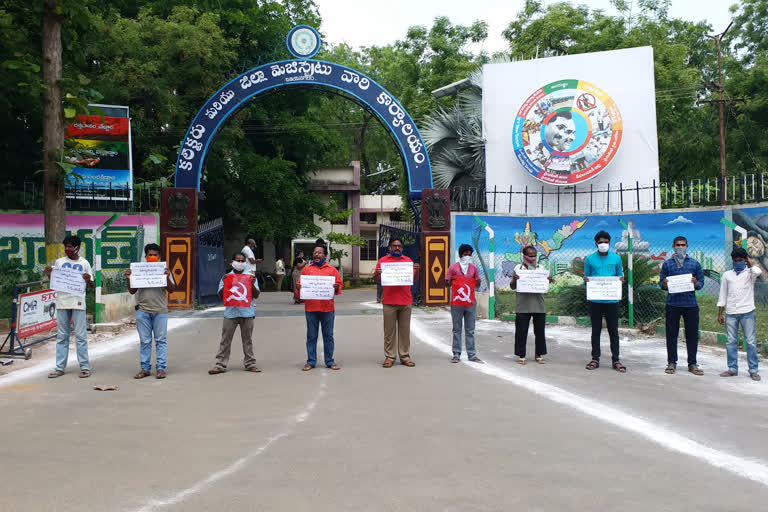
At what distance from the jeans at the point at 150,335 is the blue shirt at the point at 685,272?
7.07 meters

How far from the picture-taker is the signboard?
1084cm

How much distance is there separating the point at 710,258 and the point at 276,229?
20.6 m

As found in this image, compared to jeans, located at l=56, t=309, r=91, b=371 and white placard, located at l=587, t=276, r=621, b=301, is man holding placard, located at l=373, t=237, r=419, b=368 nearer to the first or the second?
white placard, located at l=587, t=276, r=621, b=301

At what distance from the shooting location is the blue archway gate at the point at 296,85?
20.2 meters

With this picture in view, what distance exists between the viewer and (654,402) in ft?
24.6

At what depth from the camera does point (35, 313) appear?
1135cm

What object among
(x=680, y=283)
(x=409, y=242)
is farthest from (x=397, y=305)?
(x=409, y=242)

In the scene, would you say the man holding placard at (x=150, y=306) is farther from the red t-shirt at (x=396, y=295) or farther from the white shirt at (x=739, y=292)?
the white shirt at (x=739, y=292)

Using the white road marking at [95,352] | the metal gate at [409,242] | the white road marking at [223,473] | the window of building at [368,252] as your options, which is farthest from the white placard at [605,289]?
the window of building at [368,252]

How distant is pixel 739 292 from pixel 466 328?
3.86 meters

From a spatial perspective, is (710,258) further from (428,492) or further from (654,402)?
(428,492)

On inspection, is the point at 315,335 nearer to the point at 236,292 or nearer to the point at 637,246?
the point at 236,292

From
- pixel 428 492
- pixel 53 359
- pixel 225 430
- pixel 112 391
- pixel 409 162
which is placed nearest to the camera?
pixel 428 492

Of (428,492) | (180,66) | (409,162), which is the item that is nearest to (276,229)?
(180,66)
